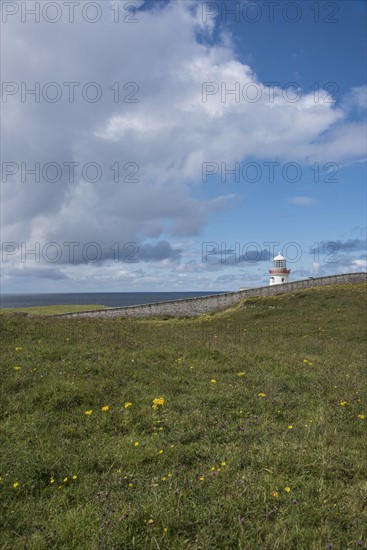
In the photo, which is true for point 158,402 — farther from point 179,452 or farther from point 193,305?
point 193,305

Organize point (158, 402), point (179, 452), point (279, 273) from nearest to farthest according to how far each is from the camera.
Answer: point (179, 452) < point (158, 402) < point (279, 273)

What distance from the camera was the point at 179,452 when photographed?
6035 mm

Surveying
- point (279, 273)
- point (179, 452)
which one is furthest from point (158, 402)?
point (279, 273)

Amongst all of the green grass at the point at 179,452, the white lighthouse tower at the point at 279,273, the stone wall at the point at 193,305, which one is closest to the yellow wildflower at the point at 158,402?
the green grass at the point at 179,452

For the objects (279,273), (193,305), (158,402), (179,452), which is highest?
(279,273)

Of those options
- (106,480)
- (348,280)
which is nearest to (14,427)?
(106,480)

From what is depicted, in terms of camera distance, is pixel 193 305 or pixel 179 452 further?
pixel 193 305

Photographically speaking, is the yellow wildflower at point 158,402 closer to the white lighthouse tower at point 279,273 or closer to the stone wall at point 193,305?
the stone wall at point 193,305

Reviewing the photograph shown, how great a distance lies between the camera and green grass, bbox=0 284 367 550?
427 cm

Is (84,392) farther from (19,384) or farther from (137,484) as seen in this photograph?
(137,484)

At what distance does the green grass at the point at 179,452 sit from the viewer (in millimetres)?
4270

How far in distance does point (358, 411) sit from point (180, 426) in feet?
13.1

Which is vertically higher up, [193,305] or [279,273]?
[279,273]

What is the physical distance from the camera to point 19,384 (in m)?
8.84
